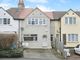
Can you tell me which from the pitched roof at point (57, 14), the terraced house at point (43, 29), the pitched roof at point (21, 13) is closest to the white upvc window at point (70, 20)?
the terraced house at point (43, 29)

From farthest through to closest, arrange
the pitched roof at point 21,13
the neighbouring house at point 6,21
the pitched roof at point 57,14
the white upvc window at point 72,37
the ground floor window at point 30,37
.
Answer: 1. the pitched roof at point 57,14
2. the pitched roof at point 21,13
3. the white upvc window at point 72,37
4. the ground floor window at point 30,37
5. the neighbouring house at point 6,21

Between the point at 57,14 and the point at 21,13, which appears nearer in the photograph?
the point at 21,13

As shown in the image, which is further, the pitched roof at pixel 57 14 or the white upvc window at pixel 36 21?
the pitched roof at pixel 57 14

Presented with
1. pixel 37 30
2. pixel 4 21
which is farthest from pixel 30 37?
pixel 4 21

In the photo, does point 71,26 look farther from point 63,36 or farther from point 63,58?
point 63,58

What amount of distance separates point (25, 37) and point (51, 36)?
5169 millimetres

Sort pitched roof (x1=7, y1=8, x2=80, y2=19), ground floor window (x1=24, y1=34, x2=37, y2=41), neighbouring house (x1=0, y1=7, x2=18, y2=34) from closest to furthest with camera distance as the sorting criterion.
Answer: neighbouring house (x1=0, y1=7, x2=18, y2=34) < ground floor window (x1=24, y1=34, x2=37, y2=41) < pitched roof (x1=7, y1=8, x2=80, y2=19)

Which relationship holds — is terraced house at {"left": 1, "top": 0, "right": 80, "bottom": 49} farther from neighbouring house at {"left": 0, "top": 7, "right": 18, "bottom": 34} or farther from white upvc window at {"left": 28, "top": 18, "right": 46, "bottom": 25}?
neighbouring house at {"left": 0, "top": 7, "right": 18, "bottom": 34}

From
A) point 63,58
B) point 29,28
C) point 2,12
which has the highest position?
point 2,12

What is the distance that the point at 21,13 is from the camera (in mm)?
49594

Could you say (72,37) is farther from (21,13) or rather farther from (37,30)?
(21,13)

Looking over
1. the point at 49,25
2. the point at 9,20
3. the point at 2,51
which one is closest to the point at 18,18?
the point at 9,20

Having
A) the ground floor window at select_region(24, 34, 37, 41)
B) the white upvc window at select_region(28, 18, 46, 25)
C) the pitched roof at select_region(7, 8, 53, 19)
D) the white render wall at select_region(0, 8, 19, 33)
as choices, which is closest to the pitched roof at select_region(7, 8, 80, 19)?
the pitched roof at select_region(7, 8, 53, 19)

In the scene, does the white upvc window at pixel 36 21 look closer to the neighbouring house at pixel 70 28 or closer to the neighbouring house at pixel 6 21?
the neighbouring house at pixel 6 21
